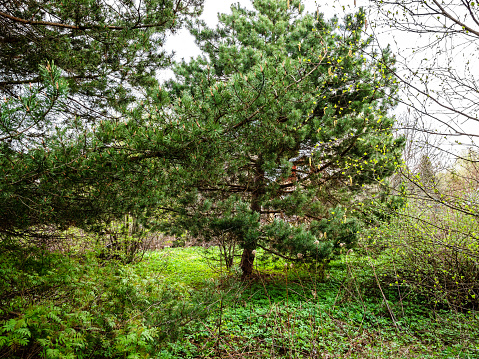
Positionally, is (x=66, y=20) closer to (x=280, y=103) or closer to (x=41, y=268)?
(x=280, y=103)

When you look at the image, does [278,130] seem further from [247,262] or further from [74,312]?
[247,262]

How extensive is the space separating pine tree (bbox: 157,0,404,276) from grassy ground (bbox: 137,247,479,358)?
0.86 m

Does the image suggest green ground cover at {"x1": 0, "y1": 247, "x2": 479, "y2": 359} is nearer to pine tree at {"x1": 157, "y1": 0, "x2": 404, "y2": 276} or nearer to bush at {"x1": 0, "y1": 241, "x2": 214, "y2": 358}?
bush at {"x1": 0, "y1": 241, "x2": 214, "y2": 358}

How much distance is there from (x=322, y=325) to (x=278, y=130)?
2.69 metres

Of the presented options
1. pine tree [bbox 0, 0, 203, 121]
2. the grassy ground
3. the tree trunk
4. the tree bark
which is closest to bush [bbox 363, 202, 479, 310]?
the grassy ground

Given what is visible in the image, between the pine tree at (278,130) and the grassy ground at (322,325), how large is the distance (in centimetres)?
86

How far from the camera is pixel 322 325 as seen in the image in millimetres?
3482

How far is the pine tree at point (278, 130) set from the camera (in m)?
3.04

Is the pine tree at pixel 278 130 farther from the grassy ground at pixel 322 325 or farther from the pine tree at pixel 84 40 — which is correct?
the pine tree at pixel 84 40

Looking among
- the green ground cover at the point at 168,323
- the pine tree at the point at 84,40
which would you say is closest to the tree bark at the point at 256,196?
the green ground cover at the point at 168,323

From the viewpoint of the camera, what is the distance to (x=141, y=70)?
4.24 m

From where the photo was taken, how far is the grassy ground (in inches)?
125

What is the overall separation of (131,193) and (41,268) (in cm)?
180

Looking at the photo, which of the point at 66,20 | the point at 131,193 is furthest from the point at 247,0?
the point at 131,193
